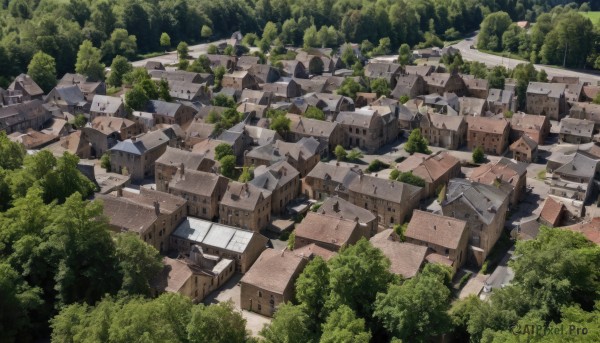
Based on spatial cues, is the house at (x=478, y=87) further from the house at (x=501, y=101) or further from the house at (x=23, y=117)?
the house at (x=23, y=117)

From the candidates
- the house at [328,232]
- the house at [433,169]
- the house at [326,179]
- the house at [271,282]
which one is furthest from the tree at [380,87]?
the house at [271,282]

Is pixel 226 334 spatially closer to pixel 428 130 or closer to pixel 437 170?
pixel 437 170

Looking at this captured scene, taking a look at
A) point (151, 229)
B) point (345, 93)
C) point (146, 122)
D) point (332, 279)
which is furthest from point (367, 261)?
point (345, 93)

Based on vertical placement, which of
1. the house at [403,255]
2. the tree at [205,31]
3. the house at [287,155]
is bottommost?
the tree at [205,31]

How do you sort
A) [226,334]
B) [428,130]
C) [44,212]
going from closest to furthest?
1. [226,334]
2. [44,212]
3. [428,130]

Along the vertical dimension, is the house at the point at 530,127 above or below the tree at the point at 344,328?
below

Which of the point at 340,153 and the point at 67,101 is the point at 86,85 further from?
the point at 340,153
